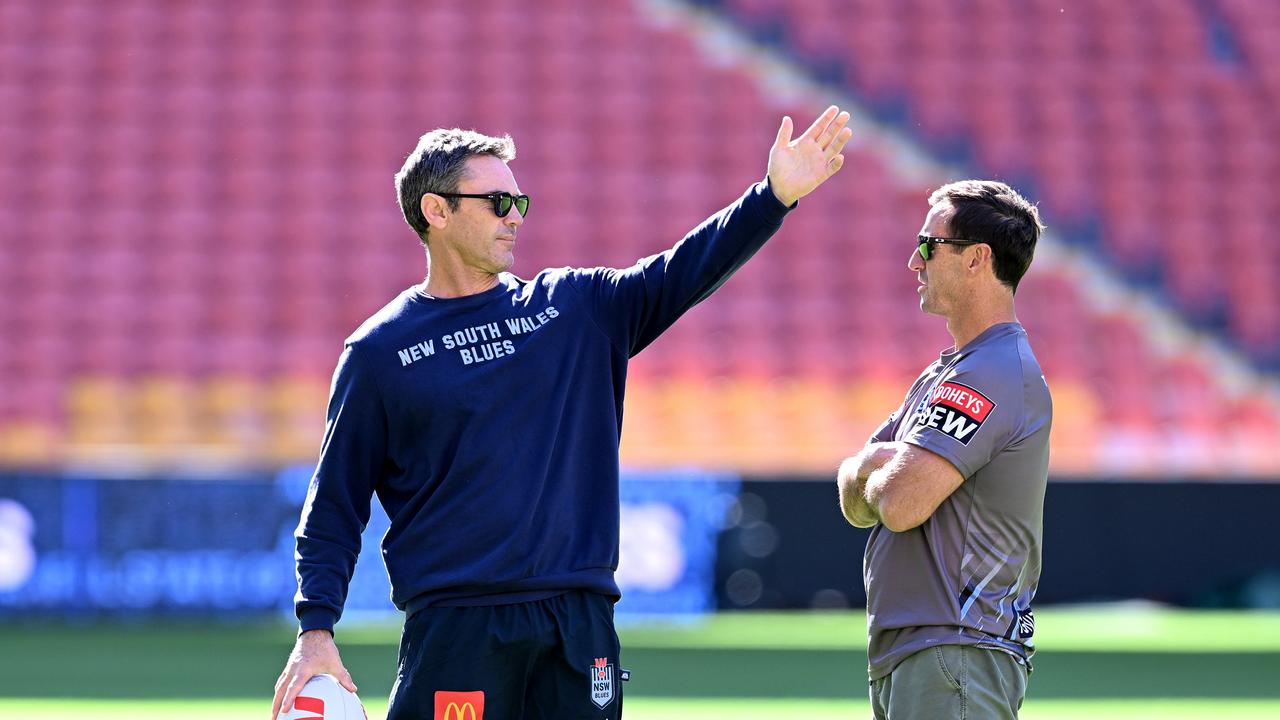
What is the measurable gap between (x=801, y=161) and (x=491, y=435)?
916mm

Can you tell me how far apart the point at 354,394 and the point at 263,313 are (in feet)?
30.6

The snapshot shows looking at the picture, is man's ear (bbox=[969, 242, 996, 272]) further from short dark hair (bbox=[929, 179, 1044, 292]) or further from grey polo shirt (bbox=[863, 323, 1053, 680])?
grey polo shirt (bbox=[863, 323, 1053, 680])

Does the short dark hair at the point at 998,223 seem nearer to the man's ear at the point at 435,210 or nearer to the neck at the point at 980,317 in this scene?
the neck at the point at 980,317

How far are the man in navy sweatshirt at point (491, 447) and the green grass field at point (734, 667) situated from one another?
12.6 feet

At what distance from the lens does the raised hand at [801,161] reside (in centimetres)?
360

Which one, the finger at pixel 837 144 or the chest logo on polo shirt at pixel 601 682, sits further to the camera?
the finger at pixel 837 144

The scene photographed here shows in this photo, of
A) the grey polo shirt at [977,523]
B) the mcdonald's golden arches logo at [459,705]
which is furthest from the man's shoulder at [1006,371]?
the mcdonald's golden arches logo at [459,705]

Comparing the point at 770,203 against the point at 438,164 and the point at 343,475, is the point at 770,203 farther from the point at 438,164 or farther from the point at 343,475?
the point at 343,475

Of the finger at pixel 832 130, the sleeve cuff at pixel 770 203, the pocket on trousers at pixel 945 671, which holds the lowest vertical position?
the pocket on trousers at pixel 945 671

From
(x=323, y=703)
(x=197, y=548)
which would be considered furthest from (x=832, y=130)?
(x=197, y=548)

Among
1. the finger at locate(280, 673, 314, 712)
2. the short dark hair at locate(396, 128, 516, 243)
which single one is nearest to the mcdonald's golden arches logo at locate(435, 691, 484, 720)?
the finger at locate(280, 673, 314, 712)

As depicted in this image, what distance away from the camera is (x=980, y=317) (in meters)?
3.64

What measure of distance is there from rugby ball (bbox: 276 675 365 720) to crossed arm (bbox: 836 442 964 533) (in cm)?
118

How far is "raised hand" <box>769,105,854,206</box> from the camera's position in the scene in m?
3.60
